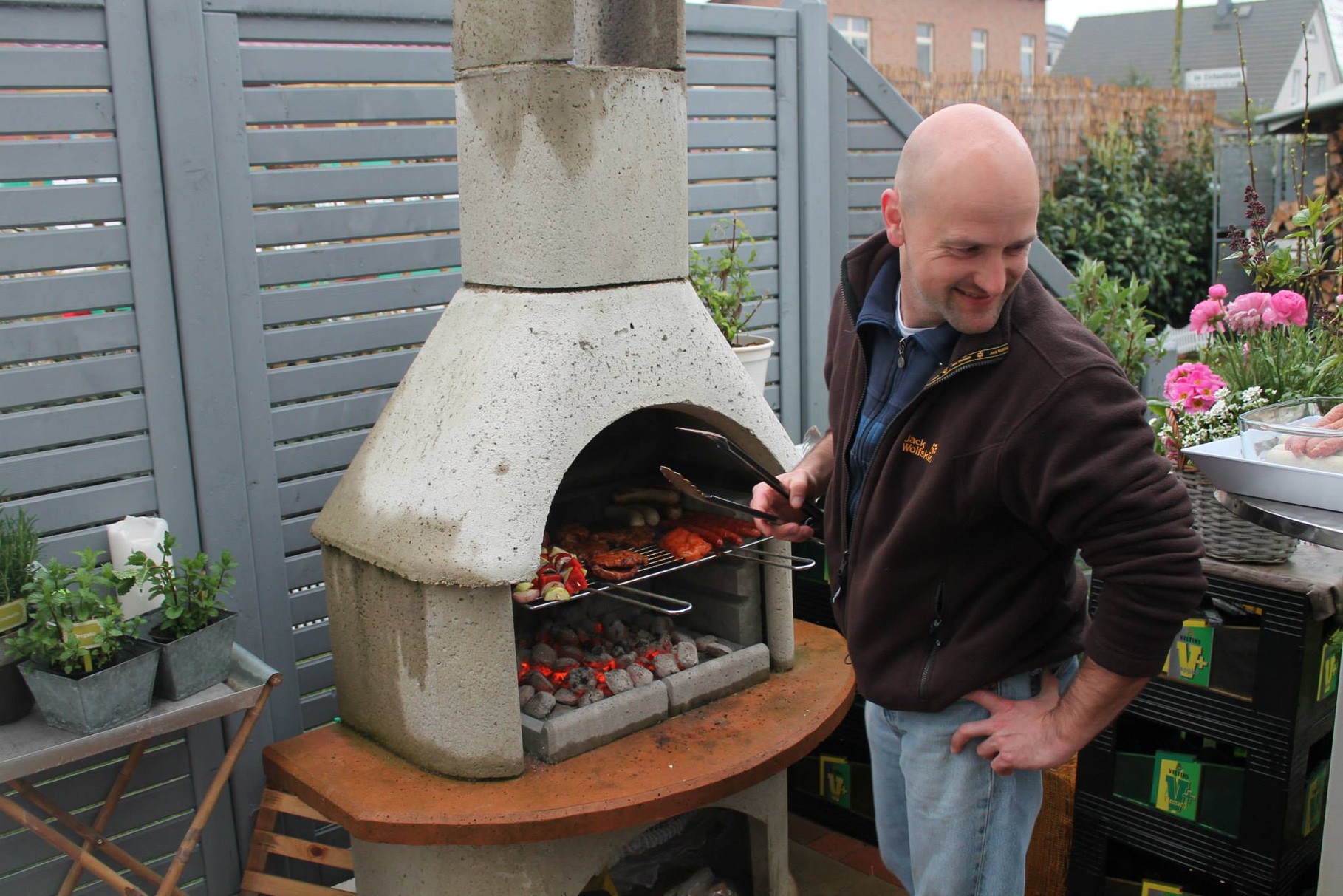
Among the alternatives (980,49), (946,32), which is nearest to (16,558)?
(946,32)

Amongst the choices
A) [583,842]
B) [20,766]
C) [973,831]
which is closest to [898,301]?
[973,831]

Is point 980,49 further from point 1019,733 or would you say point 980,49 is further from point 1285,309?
point 1019,733

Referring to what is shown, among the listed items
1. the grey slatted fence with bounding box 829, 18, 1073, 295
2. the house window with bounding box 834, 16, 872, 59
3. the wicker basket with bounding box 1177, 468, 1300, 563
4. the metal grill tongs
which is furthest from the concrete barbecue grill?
the house window with bounding box 834, 16, 872, 59

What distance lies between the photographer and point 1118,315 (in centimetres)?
479

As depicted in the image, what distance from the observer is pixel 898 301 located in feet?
7.02

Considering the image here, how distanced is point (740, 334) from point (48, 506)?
2.44 m

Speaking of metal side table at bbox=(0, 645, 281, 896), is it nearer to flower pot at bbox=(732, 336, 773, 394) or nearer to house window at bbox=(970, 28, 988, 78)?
flower pot at bbox=(732, 336, 773, 394)

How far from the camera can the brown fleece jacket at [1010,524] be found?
171 cm

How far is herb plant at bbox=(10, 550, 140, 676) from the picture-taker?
2580 millimetres

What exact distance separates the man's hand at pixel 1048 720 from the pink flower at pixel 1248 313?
1625 millimetres

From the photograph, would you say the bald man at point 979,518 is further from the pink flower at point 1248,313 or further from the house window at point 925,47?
the house window at point 925,47

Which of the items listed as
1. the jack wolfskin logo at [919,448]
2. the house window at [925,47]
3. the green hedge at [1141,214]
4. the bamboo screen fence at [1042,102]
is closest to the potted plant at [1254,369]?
the jack wolfskin logo at [919,448]

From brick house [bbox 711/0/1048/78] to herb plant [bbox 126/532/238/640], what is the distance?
2005cm

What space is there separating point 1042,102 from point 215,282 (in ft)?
35.8
